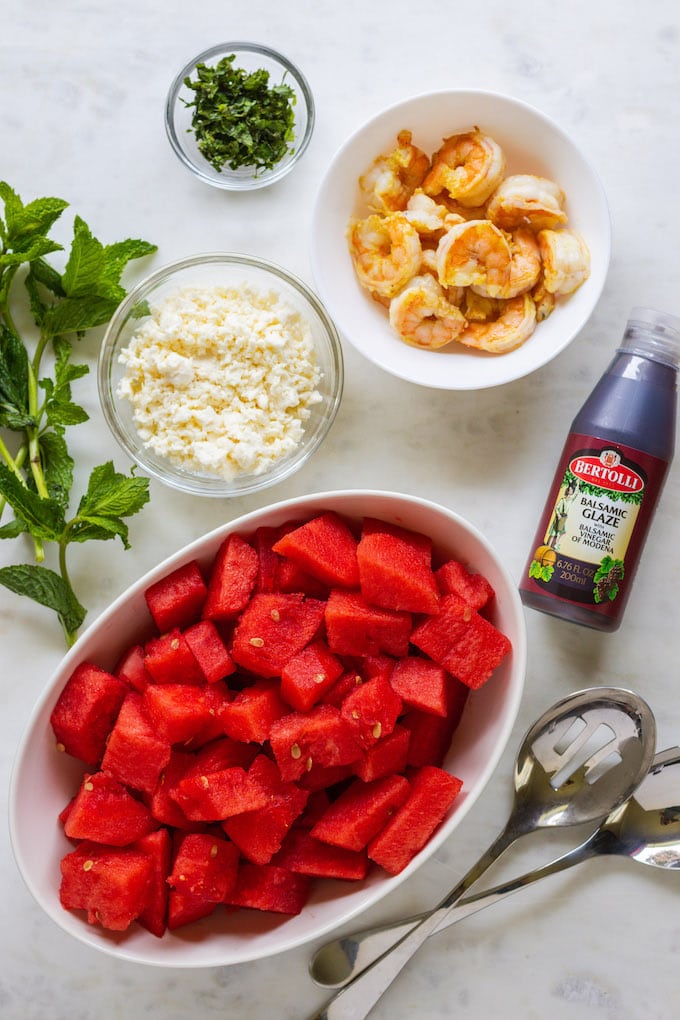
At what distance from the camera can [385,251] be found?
1.78 meters

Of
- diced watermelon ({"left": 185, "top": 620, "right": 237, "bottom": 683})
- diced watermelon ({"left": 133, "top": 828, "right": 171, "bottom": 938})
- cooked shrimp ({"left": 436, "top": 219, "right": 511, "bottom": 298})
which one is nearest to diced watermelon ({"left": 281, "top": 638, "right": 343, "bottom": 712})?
diced watermelon ({"left": 185, "top": 620, "right": 237, "bottom": 683})

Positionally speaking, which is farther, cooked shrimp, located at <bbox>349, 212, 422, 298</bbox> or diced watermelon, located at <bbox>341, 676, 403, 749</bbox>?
cooked shrimp, located at <bbox>349, 212, 422, 298</bbox>

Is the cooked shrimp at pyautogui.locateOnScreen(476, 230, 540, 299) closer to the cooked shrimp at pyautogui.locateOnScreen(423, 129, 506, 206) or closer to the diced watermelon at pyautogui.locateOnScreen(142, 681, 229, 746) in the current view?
the cooked shrimp at pyautogui.locateOnScreen(423, 129, 506, 206)

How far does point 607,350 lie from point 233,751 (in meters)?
1.18

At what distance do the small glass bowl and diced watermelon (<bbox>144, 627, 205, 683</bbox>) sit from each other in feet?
3.27

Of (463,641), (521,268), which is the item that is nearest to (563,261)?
(521,268)

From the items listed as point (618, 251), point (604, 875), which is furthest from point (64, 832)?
point (618, 251)

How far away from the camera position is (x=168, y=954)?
1.55 metres

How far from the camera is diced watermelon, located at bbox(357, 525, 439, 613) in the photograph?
154 centimetres

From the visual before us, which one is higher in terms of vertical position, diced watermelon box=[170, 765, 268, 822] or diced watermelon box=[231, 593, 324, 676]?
diced watermelon box=[231, 593, 324, 676]

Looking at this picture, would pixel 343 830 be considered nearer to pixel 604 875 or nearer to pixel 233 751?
pixel 233 751

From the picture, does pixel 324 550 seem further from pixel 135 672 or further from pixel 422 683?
pixel 135 672

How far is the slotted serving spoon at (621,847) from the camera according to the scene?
1765mm

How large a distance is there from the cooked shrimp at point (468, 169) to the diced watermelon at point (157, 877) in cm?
140
